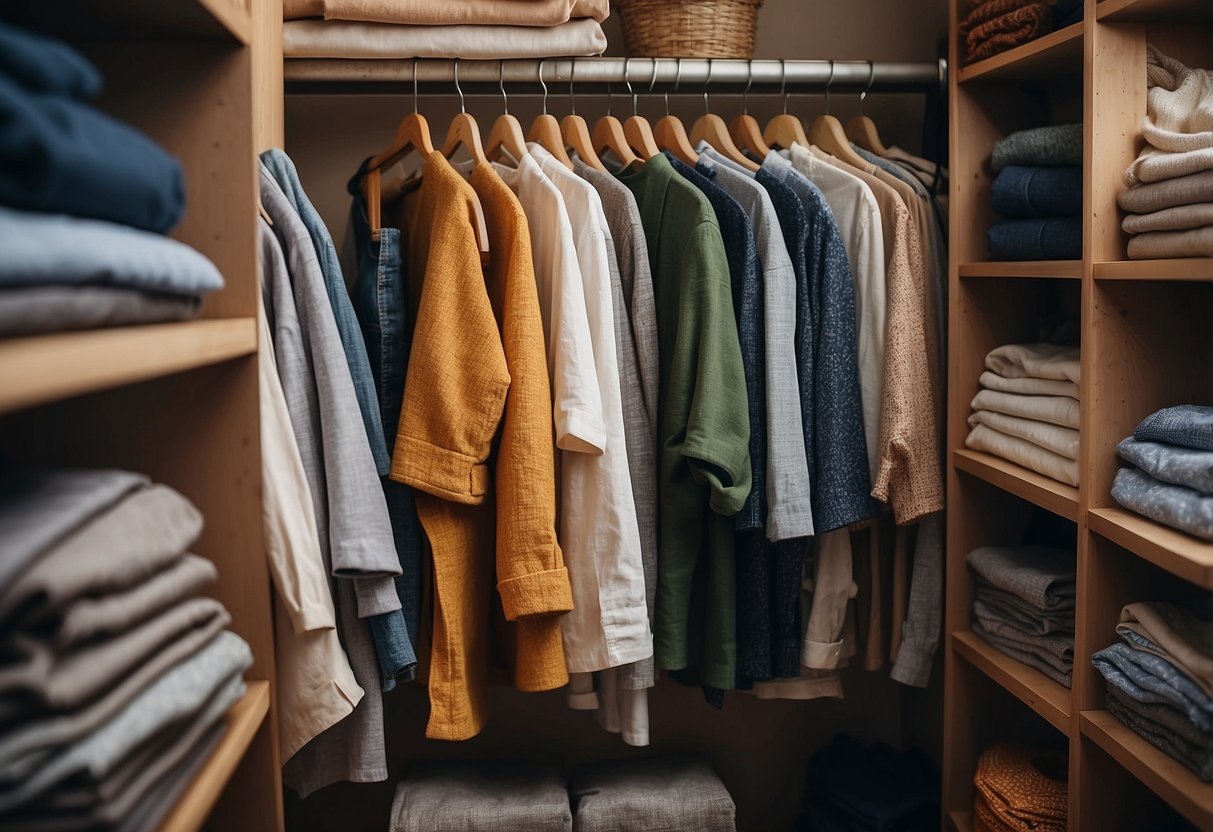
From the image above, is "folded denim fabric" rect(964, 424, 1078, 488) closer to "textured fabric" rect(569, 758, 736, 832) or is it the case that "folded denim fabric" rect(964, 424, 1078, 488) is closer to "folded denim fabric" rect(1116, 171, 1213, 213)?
"folded denim fabric" rect(1116, 171, 1213, 213)

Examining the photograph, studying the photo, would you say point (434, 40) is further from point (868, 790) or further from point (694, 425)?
point (868, 790)

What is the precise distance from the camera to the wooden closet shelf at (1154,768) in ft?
4.25

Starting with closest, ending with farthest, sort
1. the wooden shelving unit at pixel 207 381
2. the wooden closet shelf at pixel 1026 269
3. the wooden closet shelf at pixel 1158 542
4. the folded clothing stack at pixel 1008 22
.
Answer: the wooden shelving unit at pixel 207 381, the wooden closet shelf at pixel 1158 542, the wooden closet shelf at pixel 1026 269, the folded clothing stack at pixel 1008 22

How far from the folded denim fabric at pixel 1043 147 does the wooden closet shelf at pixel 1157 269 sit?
249 mm

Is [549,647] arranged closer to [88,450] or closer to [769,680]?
[769,680]

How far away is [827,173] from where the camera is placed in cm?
193

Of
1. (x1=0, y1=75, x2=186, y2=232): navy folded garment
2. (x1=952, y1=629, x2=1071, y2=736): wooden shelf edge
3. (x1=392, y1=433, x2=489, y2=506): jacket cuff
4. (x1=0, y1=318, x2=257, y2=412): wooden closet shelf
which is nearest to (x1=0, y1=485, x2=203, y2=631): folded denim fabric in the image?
(x1=0, y1=318, x2=257, y2=412): wooden closet shelf

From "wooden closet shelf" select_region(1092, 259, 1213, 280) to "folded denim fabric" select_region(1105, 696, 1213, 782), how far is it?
0.58 meters

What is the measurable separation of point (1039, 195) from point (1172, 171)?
1.02 ft

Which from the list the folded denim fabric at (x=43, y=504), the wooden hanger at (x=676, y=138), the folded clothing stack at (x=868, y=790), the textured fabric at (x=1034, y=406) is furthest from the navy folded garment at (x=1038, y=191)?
the folded denim fabric at (x=43, y=504)

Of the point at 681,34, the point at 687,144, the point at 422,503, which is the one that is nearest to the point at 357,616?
the point at 422,503

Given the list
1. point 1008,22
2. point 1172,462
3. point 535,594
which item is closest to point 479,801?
point 535,594

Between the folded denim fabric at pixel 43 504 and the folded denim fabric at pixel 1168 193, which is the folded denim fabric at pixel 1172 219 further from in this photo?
the folded denim fabric at pixel 43 504

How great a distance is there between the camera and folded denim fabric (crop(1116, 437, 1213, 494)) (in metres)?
1.33
